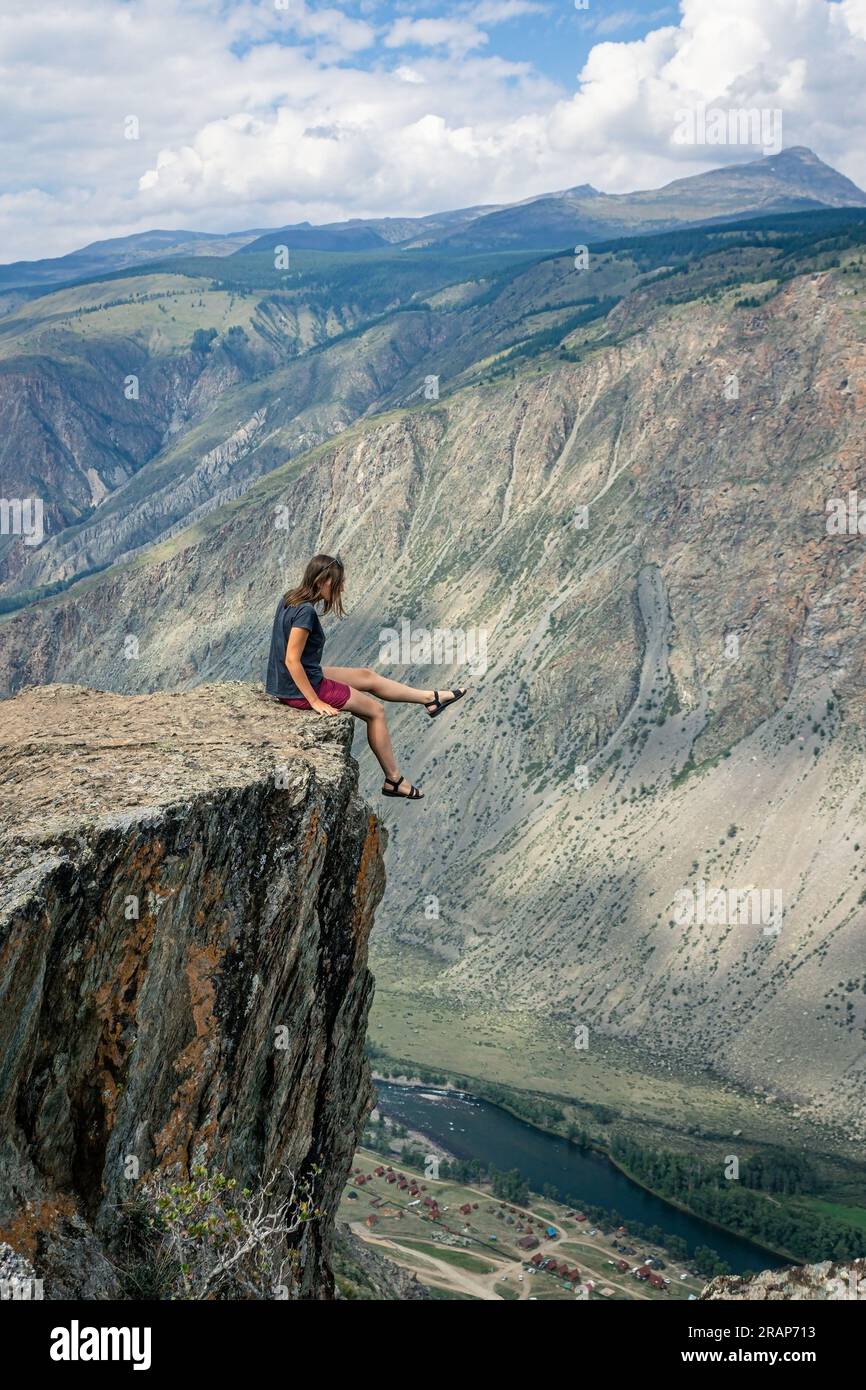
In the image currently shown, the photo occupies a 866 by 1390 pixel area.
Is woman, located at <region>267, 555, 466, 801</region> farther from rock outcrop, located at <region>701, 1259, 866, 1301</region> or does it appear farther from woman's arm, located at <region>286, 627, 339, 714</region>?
rock outcrop, located at <region>701, 1259, 866, 1301</region>

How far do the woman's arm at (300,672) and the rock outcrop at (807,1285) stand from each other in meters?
7.90

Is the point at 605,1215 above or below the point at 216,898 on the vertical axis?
below

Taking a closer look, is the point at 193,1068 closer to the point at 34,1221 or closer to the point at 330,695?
the point at 34,1221

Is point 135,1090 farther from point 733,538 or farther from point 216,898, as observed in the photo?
point 733,538

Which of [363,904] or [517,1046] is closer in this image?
[363,904]

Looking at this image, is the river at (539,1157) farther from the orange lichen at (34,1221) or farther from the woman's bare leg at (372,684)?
the orange lichen at (34,1221)

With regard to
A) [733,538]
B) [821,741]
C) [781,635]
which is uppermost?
[733,538]

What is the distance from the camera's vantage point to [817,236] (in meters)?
155

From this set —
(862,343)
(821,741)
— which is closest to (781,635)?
(821,741)

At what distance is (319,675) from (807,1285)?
29.2 ft

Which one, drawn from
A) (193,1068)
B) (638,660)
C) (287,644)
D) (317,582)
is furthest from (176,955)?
(638,660)

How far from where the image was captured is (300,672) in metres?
15.8

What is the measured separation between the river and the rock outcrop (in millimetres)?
63713
